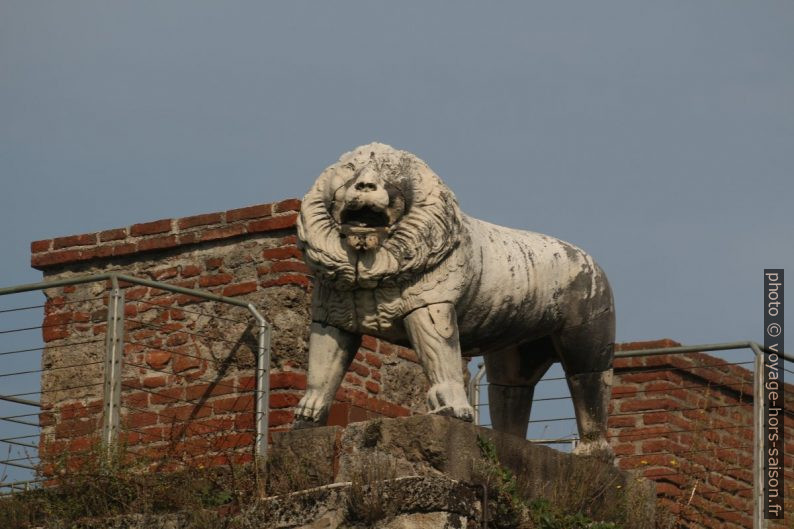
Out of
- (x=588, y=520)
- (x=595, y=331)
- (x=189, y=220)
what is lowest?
(x=588, y=520)

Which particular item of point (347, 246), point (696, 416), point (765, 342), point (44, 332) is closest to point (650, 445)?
point (696, 416)

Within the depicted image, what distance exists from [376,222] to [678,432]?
5348 millimetres

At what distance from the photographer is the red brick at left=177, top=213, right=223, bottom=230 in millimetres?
12648

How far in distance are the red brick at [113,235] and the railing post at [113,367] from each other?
1.69 m

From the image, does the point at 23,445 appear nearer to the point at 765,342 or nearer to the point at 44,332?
the point at 44,332

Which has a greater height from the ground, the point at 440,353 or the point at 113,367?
the point at 113,367

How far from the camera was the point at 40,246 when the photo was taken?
13.3 m

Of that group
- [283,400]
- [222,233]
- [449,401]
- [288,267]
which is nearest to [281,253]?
[288,267]

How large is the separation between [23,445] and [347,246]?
10.7 feet

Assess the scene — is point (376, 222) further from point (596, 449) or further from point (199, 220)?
point (199, 220)

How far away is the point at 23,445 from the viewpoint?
11.8 meters

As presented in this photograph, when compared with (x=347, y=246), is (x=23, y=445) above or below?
below

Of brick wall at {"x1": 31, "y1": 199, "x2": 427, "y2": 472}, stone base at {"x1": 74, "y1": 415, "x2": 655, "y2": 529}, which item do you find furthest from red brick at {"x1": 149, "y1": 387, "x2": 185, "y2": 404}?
stone base at {"x1": 74, "y1": 415, "x2": 655, "y2": 529}

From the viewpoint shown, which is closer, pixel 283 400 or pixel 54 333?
pixel 283 400
